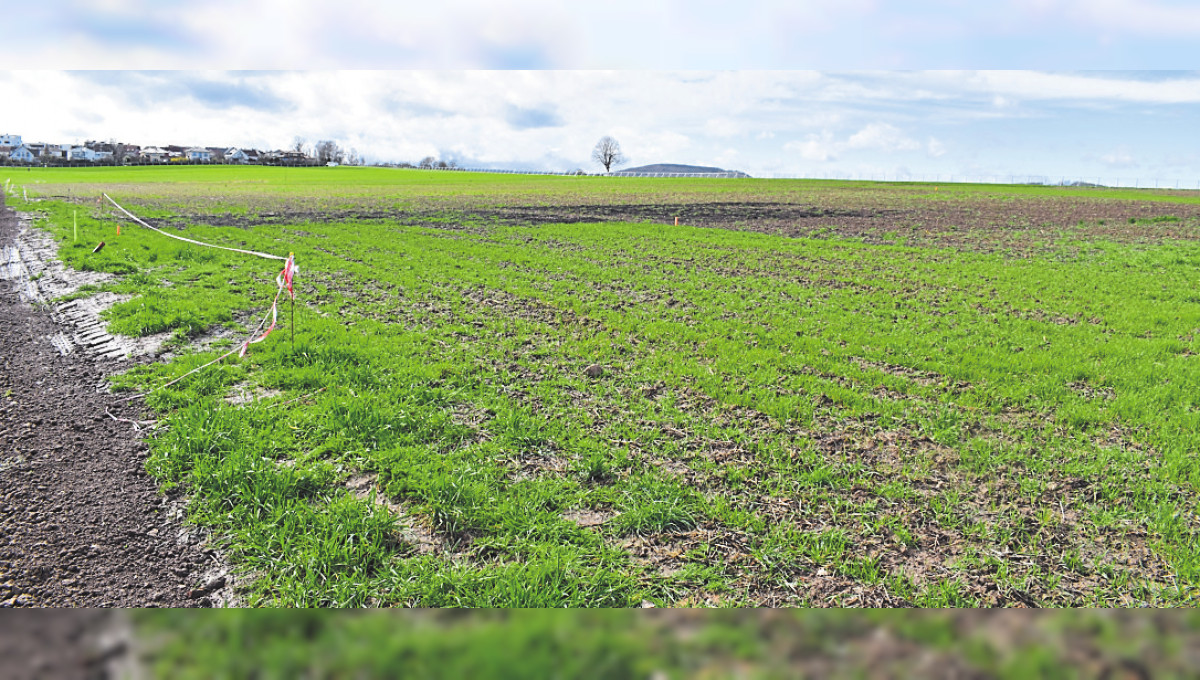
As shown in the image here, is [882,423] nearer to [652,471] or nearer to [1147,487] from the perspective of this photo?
[1147,487]

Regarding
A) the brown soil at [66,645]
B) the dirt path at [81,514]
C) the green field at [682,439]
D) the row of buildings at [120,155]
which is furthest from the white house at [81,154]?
the brown soil at [66,645]

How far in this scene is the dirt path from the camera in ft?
12.1

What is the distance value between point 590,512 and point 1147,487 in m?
4.49

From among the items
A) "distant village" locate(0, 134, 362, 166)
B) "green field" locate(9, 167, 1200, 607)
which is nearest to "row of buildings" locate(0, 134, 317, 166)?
"distant village" locate(0, 134, 362, 166)

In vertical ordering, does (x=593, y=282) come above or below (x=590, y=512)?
above

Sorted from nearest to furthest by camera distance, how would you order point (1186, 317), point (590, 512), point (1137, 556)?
point (1137, 556) → point (590, 512) → point (1186, 317)

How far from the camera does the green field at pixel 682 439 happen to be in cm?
397

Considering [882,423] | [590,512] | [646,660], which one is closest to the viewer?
[646,660]

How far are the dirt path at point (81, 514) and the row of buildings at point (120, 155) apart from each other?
12274 cm

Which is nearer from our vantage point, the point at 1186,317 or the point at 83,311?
the point at 83,311

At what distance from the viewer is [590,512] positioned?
183 inches

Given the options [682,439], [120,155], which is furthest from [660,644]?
[120,155]

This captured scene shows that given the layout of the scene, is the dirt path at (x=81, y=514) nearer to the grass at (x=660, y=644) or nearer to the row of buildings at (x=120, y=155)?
the grass at (x=660, y=644)

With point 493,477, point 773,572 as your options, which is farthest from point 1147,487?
point 493,477
